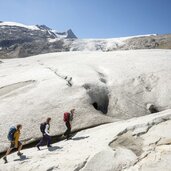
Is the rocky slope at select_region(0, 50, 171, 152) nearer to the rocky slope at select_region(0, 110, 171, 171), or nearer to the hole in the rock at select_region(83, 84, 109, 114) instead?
the hole in the rock at select_region(83, 84, 109, 114)

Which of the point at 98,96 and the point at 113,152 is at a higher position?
the point at 98,96

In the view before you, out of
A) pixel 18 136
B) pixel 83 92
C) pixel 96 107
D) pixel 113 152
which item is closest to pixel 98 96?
pixel 96 107

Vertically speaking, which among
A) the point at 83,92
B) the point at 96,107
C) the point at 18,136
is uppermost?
the point at 83,92

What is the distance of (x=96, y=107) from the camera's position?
2647cm

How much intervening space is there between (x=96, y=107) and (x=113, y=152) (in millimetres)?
11178

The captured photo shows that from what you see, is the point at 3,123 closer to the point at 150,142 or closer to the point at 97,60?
the point at 150,142

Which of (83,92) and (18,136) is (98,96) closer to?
(83,92)

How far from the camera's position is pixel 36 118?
22953 mm

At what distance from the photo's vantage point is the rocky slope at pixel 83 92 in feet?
75.8

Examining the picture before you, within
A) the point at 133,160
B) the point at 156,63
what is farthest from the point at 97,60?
the point at 133,160

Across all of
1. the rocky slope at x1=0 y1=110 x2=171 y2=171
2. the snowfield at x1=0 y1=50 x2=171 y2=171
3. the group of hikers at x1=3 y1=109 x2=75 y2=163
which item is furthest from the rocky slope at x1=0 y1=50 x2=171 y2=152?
the rocky slope at x1=0 y1=110 x2=171 y2=171

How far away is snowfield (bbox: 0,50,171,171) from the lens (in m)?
15.3

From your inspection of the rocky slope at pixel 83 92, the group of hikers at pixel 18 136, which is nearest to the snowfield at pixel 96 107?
the rocky slope at pixel 83 92

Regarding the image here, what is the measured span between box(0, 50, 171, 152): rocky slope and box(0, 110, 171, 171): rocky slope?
4097 mm
